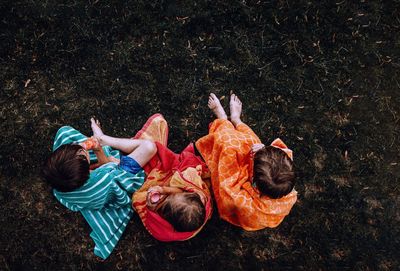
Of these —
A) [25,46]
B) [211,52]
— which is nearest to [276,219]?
[211,52]

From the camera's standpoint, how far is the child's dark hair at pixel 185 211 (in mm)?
2826

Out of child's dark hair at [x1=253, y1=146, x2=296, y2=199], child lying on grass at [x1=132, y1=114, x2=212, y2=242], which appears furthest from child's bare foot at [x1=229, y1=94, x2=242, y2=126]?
child's dark hair at [x1=253, y1=146, x2=296, y2=199]

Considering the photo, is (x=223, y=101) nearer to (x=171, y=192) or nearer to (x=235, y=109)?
(x=235, y=109)

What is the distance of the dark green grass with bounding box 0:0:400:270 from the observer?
3859mm

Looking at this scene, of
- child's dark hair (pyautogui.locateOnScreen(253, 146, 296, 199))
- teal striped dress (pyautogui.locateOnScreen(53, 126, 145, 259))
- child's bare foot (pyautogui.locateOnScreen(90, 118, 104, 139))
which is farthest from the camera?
child's bare foot (pyautogui.locateOnScreen(90, 118, 104, 139))

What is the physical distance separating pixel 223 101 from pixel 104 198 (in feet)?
5.33

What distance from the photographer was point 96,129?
3.87m

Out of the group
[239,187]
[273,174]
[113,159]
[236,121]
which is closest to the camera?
[273,174]

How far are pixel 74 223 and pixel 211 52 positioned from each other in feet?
7.80

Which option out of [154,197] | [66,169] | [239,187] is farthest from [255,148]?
[66,169]

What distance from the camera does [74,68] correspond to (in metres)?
4.07

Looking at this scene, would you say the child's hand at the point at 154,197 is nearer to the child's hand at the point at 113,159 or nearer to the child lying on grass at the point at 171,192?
the child lying on grass at the point at 171,192

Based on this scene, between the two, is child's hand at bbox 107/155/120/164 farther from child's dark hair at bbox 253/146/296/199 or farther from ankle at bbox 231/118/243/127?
child's dark hair at bbox 253/146/296/199

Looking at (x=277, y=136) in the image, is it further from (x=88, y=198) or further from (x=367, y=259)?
(x=88, y=198)
